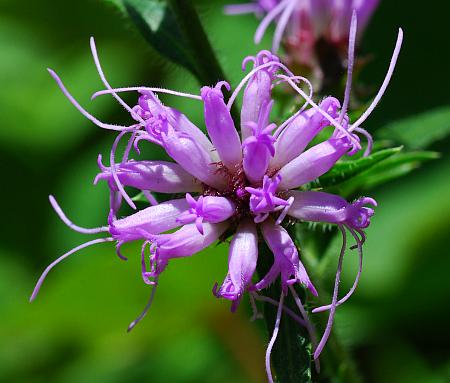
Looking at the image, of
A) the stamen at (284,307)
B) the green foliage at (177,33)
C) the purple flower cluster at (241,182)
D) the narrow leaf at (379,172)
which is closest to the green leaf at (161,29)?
the green foliage at (177,33)

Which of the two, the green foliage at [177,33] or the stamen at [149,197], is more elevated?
the green foliage at [177,33]

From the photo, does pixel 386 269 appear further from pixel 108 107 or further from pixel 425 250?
pixel 108 107

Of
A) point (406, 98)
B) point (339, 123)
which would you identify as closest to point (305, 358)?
point (339, 123)

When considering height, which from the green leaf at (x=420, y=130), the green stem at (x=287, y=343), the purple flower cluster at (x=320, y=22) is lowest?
the green leaf at (x=420, y=130)

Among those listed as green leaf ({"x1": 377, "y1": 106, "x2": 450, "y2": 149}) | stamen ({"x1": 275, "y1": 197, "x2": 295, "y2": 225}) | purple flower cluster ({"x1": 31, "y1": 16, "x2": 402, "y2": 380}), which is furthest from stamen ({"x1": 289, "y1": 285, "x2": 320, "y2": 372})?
green leaf ({"x1": 377, "y1": 106, "x2": 450, "y2": 149})

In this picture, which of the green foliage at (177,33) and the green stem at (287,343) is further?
the green foliage at (177,33)

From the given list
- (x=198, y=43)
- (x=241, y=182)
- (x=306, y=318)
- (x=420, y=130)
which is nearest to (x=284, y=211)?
(x=241, y=182)

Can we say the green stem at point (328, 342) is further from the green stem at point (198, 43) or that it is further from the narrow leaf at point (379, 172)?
the green stem at point (198, 43)
